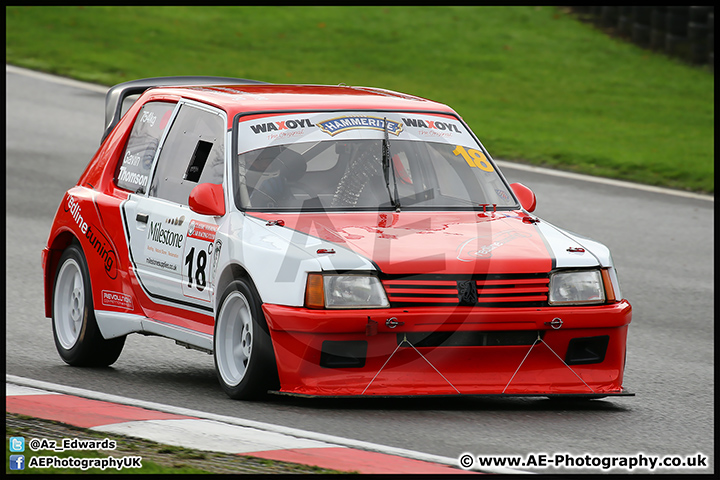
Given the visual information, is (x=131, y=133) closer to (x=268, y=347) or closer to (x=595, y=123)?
(x=268, y=347)

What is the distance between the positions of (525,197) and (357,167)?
3.50ft

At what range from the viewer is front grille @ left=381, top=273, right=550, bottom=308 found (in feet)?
19.9

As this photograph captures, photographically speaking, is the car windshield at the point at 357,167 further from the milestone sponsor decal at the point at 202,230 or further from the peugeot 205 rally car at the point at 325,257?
the milestone sponsor decal at the point at 202,230

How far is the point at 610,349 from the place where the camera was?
21.2ft

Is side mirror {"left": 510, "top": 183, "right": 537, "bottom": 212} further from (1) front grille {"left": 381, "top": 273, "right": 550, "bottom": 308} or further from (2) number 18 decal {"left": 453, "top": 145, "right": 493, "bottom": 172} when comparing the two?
(1) front grille {"left": 381, "top": 273, "right": 550, "bottom": 308}

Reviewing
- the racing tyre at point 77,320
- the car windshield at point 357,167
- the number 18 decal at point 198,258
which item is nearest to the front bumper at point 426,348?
the number 18 decal at point 198,258

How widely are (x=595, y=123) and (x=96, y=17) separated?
12.7m

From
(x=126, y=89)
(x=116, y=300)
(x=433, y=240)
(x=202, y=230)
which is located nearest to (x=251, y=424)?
(x=433, y=240)

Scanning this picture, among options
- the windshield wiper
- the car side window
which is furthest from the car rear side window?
the windshield wiper

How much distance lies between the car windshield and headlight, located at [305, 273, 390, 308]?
35.3 inches

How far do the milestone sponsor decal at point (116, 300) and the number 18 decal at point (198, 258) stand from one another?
2.19ft

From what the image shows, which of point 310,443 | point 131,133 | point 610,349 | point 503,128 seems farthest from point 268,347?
point 503,128

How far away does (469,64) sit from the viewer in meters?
25.3

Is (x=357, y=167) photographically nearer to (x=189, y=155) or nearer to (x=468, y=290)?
(x=189, y=155)
